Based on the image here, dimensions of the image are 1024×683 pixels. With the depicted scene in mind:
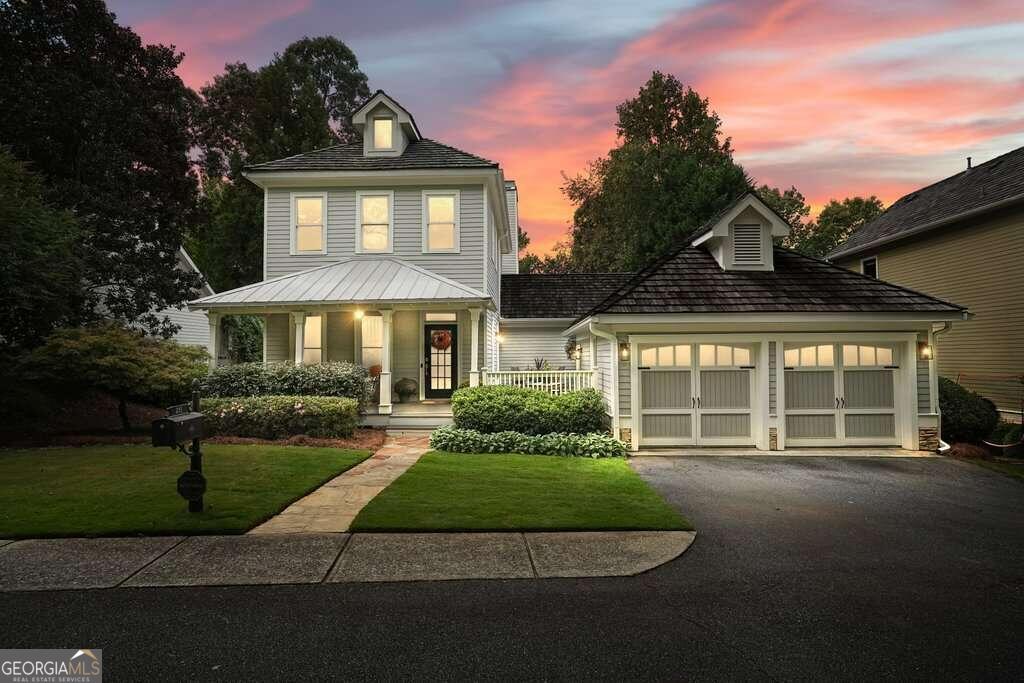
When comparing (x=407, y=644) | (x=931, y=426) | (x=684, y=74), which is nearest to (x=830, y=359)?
(x=931, y=426)

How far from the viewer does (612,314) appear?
33.2 ft

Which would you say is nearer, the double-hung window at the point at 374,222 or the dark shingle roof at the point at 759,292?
the dark shingle roof at the point at 759,292

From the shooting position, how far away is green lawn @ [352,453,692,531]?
5512 millimetres

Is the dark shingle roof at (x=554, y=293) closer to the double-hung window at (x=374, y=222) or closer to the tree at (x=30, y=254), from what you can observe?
the double-hung window at (x=374, y=222)

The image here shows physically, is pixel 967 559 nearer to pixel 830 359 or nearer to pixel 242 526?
pixel 830 359

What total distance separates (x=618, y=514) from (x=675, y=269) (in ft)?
23.8

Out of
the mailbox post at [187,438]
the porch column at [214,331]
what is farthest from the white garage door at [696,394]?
the porch column at [214,331]

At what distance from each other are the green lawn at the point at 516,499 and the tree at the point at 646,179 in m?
24.8

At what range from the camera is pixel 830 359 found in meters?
10.5

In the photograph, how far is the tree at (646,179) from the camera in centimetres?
3048

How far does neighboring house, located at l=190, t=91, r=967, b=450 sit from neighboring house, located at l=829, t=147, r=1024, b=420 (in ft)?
19.2

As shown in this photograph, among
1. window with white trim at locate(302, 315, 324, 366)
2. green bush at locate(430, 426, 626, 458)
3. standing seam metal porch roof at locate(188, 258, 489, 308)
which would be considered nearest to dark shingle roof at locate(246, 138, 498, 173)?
standing seam metal porch roof at locate(188, 258, 489, 308)

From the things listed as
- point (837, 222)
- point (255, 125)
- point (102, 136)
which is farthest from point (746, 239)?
point (255, 125)

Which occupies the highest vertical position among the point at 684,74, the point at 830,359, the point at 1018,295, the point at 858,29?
the point at 684,74
